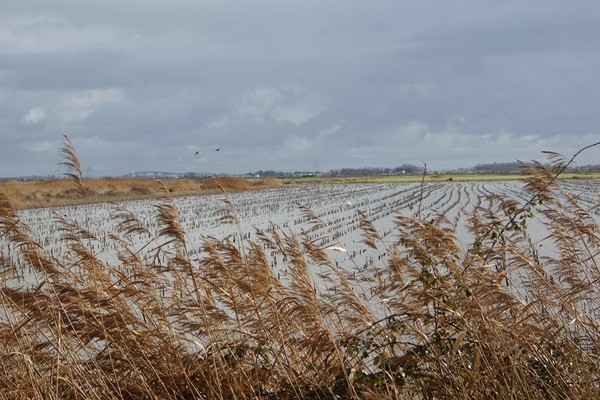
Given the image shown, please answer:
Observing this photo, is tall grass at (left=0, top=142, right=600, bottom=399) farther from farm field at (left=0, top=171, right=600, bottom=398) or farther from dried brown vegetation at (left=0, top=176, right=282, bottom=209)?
dried brown vegetation at (left=0, top=176, right=282, bottom=209)

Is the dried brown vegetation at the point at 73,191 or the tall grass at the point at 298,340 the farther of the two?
the dried brown vegetation at the point at 73,191

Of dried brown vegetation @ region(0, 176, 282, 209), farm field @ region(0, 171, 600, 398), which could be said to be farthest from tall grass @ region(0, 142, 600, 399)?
dried brown vegetation @ region(0, 176, 282, 209)

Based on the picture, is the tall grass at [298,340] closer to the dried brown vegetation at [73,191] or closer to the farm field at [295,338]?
the farm field at [295,338]

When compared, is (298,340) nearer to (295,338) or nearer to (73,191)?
(295,338)

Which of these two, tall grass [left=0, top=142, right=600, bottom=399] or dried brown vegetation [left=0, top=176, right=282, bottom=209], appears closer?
tall grass [left=0, top=142, right=600, bottom=399]

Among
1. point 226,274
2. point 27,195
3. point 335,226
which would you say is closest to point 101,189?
point 27,195

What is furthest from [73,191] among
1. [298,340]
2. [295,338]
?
[298,340]

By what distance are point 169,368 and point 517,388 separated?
242 cm

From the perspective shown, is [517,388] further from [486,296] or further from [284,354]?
[284,354]

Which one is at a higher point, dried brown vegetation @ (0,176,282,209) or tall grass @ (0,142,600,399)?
tall grass @ (0,142,600,399)

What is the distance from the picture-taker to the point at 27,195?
4497 centimetres

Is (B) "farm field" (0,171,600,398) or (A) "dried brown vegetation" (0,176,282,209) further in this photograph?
(A) "dried brown vegetation" (0,176,282,209)

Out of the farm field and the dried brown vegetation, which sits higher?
the farm field

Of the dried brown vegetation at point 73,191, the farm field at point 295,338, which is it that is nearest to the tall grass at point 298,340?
the farm field at point 295,338
